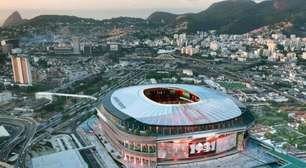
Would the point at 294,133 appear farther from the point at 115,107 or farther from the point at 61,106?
the point at 61,106

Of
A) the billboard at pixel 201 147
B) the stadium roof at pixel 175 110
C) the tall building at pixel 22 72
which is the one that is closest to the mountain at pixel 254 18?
the tall building at pixel 22 72

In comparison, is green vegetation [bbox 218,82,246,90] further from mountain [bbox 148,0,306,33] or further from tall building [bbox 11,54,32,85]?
mountain [bbox 148,0,306,33]

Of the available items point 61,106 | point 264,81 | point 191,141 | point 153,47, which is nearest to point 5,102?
point 61,106

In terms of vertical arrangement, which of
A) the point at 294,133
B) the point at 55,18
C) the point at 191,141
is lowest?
the point at 294,133

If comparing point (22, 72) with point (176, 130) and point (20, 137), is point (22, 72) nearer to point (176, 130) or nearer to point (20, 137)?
point (20, 137)

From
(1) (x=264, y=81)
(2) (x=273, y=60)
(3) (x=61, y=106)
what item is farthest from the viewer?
(2) (x=273, y=60)

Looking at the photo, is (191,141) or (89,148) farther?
(89,148)

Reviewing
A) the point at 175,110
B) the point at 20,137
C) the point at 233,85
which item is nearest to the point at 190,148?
the point at 175,110
